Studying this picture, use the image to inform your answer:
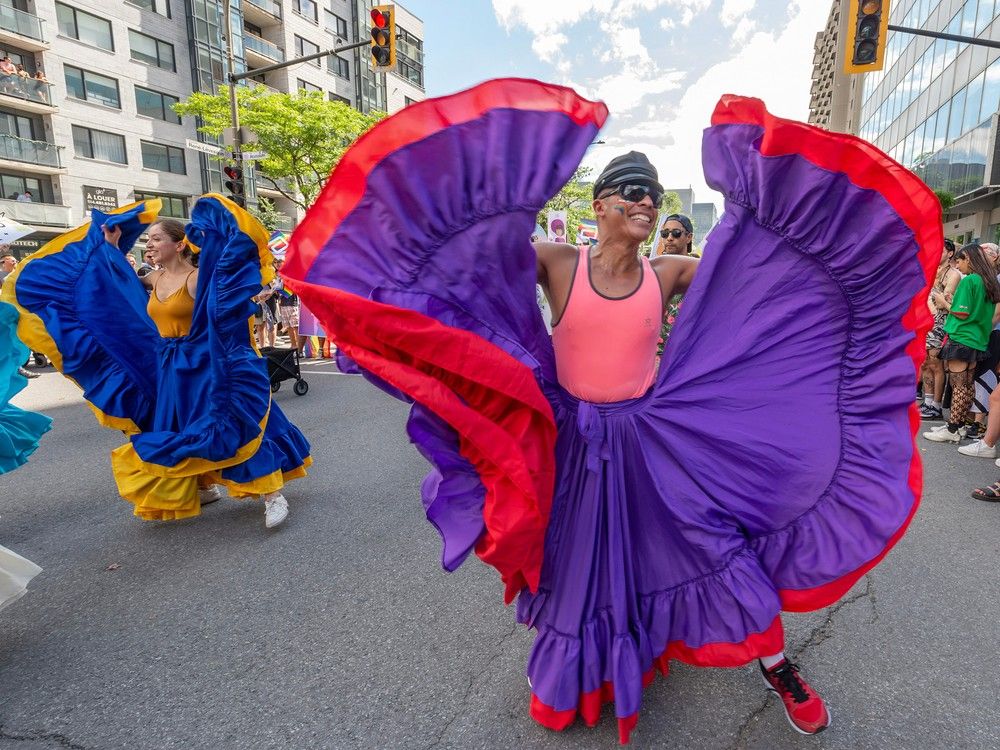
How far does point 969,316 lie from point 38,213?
92.2ft

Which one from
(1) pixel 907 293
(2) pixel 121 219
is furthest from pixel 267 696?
(2) pixel 121 219

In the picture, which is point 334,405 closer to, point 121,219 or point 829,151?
A: point 121,219

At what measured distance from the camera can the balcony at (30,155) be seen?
71.9 feet

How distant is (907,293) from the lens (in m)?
1.90

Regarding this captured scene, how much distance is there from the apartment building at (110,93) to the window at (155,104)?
0.04m

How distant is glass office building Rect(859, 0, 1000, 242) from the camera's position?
16672 millimetres

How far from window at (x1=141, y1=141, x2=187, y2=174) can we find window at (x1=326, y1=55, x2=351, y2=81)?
39.7ft

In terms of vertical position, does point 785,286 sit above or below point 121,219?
below

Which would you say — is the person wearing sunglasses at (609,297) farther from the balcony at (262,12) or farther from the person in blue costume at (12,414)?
the balcony at (262,12)

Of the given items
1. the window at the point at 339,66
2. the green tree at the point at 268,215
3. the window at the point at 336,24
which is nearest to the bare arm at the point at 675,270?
the green tree at the point at 268,215

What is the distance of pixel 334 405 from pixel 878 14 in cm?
858

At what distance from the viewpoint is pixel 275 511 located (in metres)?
3.94

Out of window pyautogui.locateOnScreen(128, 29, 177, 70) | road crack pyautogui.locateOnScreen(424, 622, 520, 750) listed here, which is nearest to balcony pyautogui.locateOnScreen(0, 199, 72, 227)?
window pyautogui.locateOnScreen(128, 29, 177, 70)

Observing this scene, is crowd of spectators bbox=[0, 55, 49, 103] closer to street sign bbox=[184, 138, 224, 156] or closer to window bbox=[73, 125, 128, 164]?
window bbox=[73, 125, 128, 164]
